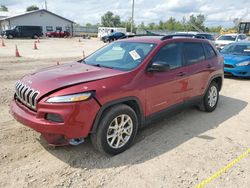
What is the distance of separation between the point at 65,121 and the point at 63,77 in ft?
2.38

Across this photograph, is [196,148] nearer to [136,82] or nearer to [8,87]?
[136,82]

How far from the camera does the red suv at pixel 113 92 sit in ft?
10.1

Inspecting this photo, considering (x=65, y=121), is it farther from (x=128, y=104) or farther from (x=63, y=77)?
(x=128, y=104)

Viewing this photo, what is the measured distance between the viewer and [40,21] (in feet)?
166

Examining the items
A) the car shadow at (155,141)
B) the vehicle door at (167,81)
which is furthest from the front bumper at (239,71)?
the vehicle door at (167,81)

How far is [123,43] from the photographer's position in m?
4.68

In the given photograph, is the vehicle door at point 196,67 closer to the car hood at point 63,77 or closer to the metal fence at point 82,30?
the car hood at point 63,77

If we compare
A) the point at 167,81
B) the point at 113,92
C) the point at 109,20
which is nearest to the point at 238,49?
the point at 167,81

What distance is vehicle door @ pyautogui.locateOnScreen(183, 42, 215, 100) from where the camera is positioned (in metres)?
4.75

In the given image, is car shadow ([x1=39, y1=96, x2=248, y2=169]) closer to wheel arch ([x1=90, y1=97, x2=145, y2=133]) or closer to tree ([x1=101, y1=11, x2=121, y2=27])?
wheel arch ([x1=90, y1=97, x2=145, y2=133])

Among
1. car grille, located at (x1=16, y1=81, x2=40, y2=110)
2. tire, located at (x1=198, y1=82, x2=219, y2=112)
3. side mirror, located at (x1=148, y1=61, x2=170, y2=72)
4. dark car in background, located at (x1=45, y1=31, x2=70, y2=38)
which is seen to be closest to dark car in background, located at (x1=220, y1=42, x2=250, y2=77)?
tire, located at (x1=198, y1=82, x2=219, y2=112)

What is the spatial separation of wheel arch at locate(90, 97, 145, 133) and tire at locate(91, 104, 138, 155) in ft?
0.21

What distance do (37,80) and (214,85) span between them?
13.4 feet

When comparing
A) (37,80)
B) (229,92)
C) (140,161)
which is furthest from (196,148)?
(229,92)
